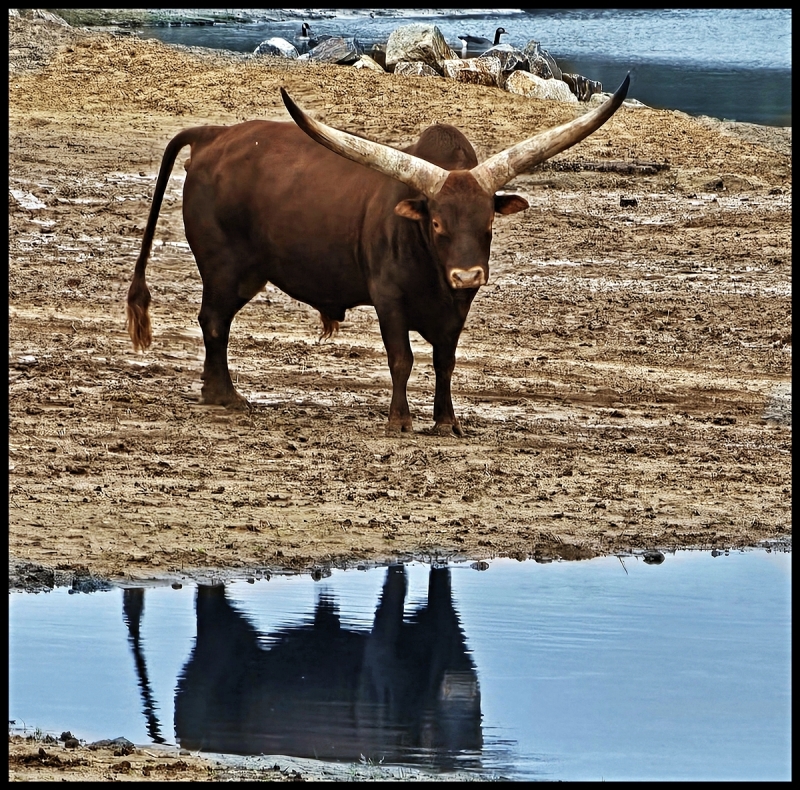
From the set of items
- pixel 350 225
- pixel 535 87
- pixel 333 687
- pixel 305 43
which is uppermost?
pixel 305 43

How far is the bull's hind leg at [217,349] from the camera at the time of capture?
1112cm

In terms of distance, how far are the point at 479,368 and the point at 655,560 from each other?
4391 mm

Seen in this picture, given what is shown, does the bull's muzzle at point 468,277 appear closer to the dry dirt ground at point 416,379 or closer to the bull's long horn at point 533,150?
the bull's long horn at point 533,150

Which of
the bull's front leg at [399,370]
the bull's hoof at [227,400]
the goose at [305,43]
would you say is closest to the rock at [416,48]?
the goose at [305,43]

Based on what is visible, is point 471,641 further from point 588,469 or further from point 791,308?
point 791,308

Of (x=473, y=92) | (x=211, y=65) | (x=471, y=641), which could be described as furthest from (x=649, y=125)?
(x=471, y=641)

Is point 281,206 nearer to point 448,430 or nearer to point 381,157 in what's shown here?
point 381,157

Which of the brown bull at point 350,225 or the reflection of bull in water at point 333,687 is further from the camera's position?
the brown bull at point 350,225

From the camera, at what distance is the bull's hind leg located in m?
11.1

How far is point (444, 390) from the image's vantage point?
34.0 ft

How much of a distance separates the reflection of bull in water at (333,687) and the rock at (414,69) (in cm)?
1801

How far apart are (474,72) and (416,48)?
1917 millimetres

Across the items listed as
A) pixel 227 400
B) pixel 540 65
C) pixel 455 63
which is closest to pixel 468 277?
pixel 227 400

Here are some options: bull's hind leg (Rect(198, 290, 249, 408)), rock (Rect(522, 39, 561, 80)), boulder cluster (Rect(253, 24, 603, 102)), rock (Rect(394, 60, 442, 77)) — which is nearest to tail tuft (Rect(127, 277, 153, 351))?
bull's hind leg (Rect(198, 290, 249, 408))
